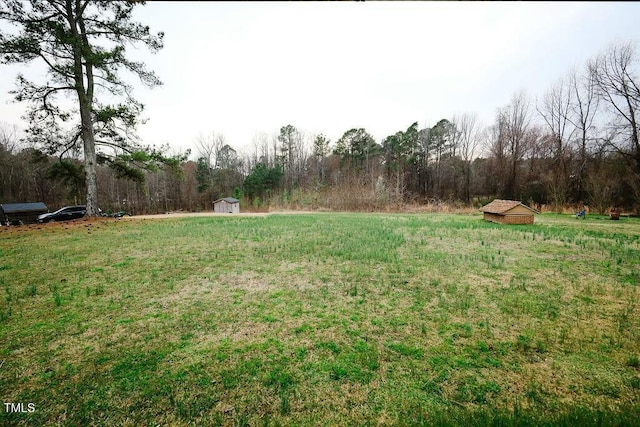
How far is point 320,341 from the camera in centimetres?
321

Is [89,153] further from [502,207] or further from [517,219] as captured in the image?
[517,219]

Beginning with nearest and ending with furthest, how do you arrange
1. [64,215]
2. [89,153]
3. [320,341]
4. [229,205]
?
[320,341], [89,153], [64,215], [229,205]

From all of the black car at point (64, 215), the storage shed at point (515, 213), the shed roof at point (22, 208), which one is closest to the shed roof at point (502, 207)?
the storage shed at point (515, 213)

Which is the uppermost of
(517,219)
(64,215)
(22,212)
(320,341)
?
(22,212)

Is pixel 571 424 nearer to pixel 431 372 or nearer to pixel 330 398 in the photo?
pixel 431 372

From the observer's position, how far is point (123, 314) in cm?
385

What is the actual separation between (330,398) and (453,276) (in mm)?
4302

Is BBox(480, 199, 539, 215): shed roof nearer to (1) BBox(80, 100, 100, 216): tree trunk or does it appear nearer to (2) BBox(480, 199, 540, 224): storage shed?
(2) BBox(480, 199, 540, 224): storage shed

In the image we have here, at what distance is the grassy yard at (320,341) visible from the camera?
2193 millimetres

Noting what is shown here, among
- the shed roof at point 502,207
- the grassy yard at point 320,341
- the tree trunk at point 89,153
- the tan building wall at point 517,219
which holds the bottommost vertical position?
the grassy yard at point 320,341

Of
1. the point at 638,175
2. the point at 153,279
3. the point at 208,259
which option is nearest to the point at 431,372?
the point at 153,279

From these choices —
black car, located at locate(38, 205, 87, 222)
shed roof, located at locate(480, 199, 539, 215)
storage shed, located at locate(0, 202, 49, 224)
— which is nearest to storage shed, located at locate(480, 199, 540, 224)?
shed roof, located at locate(480, 199, 539, 215)

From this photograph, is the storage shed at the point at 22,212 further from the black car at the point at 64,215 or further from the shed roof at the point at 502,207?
the shed roof at the point at 502,207

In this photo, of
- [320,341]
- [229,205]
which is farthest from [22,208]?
[320,341]
